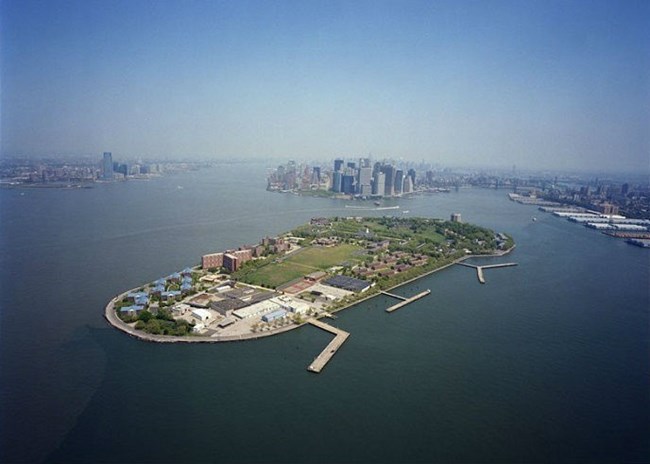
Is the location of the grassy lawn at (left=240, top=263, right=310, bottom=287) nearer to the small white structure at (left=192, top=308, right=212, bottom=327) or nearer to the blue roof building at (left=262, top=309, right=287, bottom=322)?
the blue roof building at (left=262, top=309, right=287, bottom=322)

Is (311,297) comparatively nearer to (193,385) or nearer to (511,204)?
(193,385)

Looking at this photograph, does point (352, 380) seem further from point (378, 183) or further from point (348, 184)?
point (348, 184)

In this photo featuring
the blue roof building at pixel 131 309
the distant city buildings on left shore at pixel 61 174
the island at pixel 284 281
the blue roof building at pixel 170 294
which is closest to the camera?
the island at pixel 284 281

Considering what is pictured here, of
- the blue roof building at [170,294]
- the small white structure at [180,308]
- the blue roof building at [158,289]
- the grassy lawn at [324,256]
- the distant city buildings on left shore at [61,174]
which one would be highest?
the distant city buildings on left shore at [61,174]

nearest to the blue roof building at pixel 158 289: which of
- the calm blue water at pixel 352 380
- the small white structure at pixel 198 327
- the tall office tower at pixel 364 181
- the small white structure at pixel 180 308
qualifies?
the small white structure at pixel 180 308

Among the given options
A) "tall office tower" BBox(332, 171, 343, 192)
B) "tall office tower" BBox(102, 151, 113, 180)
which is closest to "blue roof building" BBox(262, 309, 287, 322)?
"tall office tower" BBox(332, 171, 343, 192)

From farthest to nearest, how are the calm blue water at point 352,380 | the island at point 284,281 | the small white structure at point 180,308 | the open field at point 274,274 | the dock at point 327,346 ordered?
the open field at point 274,274
the small white structure at point 180,308
the island at point 284,281
the dock at point 327,346
the calm blue water at point 352,380

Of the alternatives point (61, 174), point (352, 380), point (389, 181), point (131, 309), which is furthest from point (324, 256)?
point (61, 174)

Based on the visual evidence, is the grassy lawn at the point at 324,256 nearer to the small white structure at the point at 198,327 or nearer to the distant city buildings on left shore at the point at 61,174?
the small white structure at the point at 198,327
